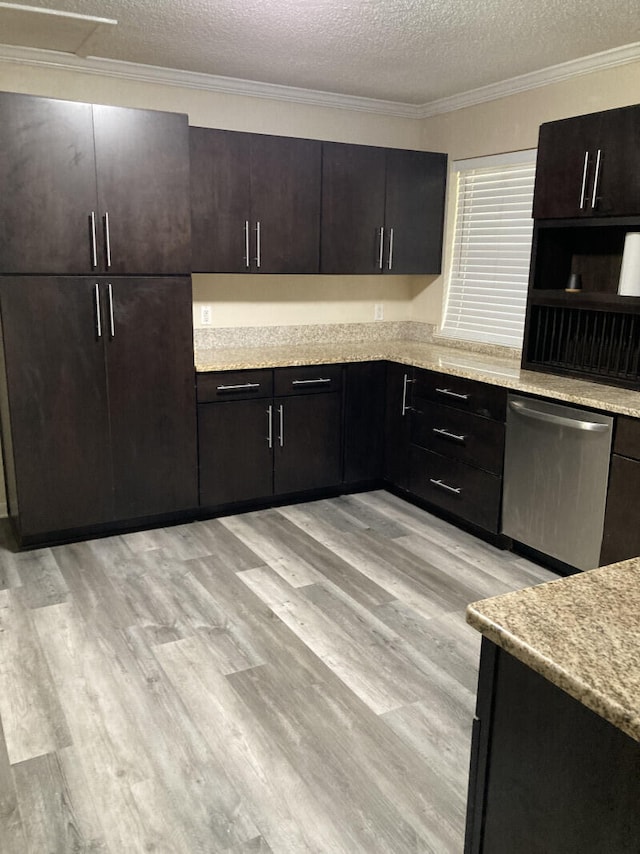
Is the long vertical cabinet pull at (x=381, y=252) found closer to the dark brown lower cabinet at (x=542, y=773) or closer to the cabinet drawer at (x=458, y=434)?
the cabinet drawer at (x=458, y=434)

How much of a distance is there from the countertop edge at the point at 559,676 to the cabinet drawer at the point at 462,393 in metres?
2.49

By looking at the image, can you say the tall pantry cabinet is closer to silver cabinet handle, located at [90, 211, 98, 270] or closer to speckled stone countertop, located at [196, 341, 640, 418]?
silver cabinet handle, located at [90, 211, 98, 270]

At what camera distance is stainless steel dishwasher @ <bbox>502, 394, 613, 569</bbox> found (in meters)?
3.07

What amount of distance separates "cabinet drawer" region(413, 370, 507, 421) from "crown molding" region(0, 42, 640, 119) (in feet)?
5.64

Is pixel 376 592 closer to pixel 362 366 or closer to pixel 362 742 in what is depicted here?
pixel 362 742

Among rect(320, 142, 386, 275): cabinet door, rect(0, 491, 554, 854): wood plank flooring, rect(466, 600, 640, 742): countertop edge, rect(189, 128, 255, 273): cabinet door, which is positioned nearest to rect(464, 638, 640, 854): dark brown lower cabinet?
rect(466, 600, 640, 742): countertop edge

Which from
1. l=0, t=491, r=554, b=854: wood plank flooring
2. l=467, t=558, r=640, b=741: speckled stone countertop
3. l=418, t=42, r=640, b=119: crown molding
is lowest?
l=0, t=491, r=554, b=854: wood plank flooring

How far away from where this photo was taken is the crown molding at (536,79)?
3.43 meters

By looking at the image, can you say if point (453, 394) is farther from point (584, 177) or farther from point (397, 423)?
point (584, 177)

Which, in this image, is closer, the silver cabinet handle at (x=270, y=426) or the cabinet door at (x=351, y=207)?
the silver cabinet handle at (x=270, y=426)

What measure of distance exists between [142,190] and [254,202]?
0.75 meters

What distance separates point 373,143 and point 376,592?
3.09 m

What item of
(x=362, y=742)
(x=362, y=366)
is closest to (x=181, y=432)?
(x=362, y=366)

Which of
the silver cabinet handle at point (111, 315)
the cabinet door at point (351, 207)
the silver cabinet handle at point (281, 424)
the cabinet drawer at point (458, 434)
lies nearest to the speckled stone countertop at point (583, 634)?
the cabinet drawer at point (458, 434)
